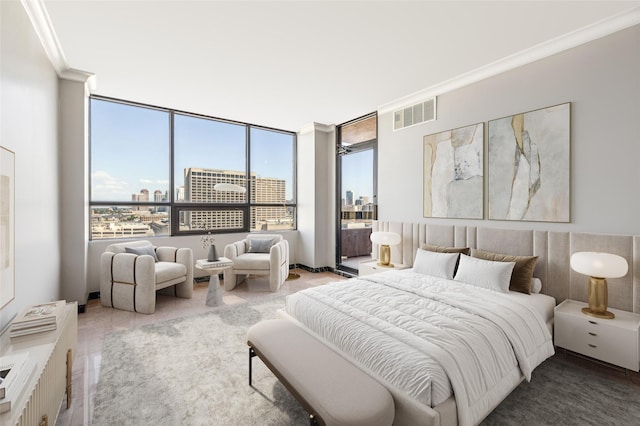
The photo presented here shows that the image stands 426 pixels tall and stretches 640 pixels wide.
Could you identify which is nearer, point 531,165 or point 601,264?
point 601,264

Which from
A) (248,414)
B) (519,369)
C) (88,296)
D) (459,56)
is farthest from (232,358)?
(459,56)

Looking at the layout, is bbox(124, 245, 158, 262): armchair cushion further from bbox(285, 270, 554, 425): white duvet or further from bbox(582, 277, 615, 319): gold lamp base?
bbox(582, 277, 615, 319): gold lamp base

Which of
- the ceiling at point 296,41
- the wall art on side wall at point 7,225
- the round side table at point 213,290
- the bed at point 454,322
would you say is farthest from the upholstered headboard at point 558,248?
the wall art on side wall at point 7,225

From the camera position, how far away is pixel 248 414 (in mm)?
1859

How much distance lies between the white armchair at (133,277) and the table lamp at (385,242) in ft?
9.22

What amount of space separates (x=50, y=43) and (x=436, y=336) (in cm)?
433

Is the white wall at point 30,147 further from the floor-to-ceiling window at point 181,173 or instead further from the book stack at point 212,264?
the book stack at point 212,264

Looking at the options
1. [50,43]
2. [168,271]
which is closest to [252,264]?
[168,271]

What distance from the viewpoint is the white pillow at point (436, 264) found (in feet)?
10.4

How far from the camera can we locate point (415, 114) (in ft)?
13.5

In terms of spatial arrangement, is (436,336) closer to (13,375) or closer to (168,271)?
(13,375)

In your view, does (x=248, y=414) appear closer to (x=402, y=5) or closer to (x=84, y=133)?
(x=402, y=5)

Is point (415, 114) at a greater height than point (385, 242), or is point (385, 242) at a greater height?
point (415, 114)

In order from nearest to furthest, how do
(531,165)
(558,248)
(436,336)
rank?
1. (436,336)
2. (558,248)
3. (531,165)
